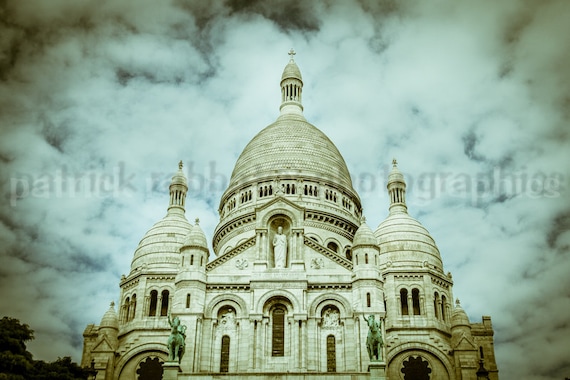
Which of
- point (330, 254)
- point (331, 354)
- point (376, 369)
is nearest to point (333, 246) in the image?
point (330, 254)

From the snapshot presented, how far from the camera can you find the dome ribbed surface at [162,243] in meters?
54.6

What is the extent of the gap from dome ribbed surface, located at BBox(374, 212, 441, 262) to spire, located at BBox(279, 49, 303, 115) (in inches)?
707

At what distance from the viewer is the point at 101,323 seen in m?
50.4

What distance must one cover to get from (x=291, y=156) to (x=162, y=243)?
1351cm

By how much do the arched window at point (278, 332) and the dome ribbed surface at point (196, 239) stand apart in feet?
21.0

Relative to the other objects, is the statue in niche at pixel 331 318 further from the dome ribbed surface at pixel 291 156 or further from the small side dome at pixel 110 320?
the dome ribbed surface at pixel 291 156

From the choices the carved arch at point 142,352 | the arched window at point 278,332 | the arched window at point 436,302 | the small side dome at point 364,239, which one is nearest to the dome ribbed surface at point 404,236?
the arched window at point 436,302

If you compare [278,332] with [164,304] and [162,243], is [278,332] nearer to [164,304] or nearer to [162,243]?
[164,304]

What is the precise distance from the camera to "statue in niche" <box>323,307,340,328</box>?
43.4m

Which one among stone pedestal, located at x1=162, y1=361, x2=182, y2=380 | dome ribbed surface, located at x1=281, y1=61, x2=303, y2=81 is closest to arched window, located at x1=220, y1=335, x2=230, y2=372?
stone pedestal, located at x1=162, y1=361, x2=182, y2=380

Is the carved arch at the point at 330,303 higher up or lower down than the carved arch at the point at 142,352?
higher up

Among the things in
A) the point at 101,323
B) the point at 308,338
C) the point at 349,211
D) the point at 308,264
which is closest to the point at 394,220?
the point at 349,211

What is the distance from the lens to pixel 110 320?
165 ft

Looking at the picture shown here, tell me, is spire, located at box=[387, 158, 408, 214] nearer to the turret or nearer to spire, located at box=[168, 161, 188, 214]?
spire, located at box=[168, 161, 188, 214]
